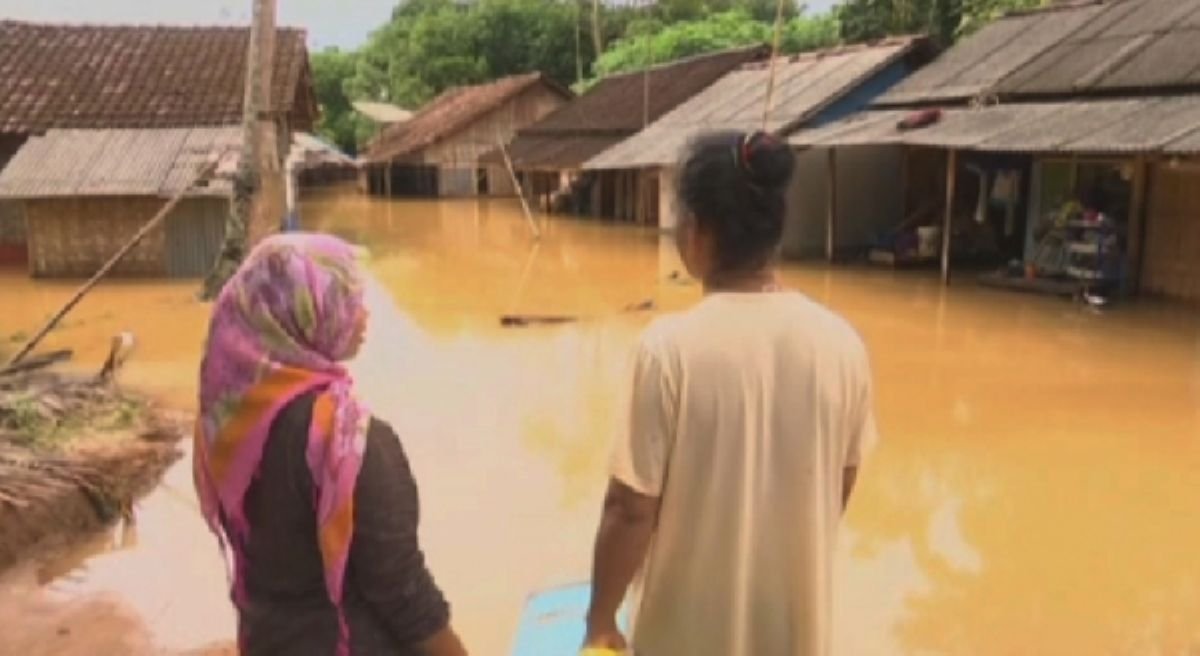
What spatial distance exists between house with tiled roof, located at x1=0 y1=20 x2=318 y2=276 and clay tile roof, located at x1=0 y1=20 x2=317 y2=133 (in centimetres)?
2

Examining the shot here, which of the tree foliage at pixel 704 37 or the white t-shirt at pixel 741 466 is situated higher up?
the tree foliage at pixel 704 37

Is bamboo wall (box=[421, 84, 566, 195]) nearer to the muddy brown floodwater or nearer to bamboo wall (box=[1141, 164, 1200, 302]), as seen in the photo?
the muddy brown floodwater

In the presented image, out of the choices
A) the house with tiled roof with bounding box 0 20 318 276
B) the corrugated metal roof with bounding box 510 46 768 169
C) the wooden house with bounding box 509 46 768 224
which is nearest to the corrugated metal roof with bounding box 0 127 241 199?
the house with tiled roof with bounding box 0 20 318 276

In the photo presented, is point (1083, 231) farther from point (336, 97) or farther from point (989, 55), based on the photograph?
point (336, 97)

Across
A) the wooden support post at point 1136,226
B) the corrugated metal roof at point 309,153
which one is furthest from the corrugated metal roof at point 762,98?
the corrugated metal roof at point 309,153

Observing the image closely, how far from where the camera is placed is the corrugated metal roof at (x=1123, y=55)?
11.9 meters

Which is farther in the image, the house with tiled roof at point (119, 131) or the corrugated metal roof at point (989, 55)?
the corrugated metal roof at point (989, 55)

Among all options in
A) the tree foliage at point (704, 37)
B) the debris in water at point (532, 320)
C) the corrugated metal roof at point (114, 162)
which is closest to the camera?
the debris in water at point (532, 320)

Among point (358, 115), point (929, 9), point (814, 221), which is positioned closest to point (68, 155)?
point (814, 221)

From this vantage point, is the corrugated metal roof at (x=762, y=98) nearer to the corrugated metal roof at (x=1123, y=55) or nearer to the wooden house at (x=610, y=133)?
the wooden house at (x=610, y=133)

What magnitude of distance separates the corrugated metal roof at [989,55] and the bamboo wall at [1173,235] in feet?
9.36

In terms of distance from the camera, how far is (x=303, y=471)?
5.41 ft

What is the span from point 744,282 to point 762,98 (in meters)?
17.6

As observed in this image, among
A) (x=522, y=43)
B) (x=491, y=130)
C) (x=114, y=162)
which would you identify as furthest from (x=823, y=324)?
(x=522, y=43)
